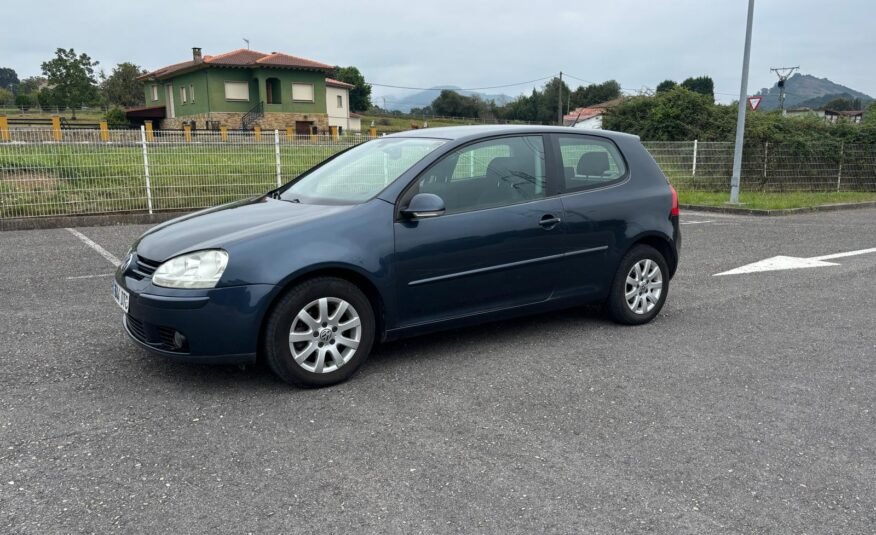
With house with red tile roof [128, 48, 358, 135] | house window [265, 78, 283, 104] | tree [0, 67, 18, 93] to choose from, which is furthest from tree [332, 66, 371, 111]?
tree [0, 67, 18, 93]

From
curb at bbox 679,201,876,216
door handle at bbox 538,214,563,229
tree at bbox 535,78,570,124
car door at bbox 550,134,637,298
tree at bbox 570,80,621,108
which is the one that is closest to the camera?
door handle at bbox 538,214,563,229

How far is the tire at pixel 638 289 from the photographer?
17.7 ft

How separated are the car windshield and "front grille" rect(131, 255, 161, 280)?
3.65 ft

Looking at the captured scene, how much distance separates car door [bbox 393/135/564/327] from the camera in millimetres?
4363

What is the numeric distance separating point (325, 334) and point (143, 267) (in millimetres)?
1168

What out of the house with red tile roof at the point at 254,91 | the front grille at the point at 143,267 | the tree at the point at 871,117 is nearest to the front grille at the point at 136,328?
the front grille at the point at 143,267

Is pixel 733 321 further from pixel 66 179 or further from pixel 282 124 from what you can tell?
pixel 282 124

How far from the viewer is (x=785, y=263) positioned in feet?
27.1

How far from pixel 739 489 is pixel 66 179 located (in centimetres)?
1094

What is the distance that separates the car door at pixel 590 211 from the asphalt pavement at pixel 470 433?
1.60ft

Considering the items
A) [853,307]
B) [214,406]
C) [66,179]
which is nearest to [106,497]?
[214,406]

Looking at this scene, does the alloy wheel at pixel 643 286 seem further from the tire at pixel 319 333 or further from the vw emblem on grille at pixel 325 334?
the vw emblem on grille at pixel 325 334

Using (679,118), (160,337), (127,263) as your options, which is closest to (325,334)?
(160,337)

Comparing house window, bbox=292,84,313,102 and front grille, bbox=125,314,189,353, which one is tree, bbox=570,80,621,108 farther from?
front grille, bbox=125,314,189,353
